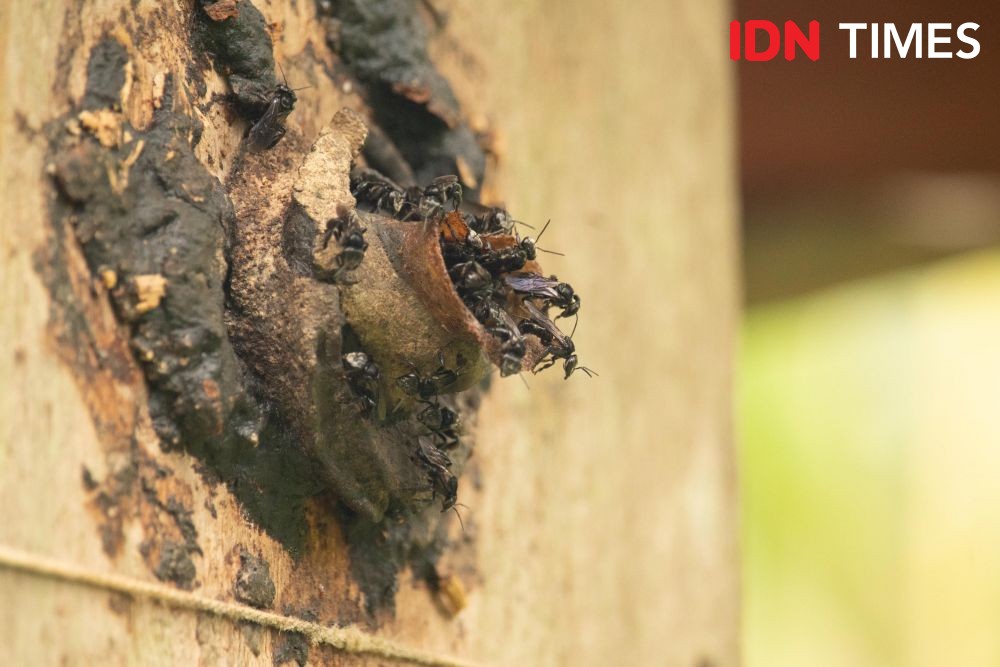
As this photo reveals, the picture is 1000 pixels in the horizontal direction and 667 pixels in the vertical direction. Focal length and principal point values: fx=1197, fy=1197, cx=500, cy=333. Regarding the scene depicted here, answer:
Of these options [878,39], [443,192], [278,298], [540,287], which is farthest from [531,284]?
[878,39]

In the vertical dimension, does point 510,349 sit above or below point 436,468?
above

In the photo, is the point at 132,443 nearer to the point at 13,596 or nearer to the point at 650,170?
the point at 13,596

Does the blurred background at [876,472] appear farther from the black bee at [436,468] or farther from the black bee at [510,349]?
the black bee at [510,349]

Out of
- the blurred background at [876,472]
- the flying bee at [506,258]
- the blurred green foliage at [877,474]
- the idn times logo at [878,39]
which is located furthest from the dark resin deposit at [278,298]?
the blurred green foliage at [877,474]

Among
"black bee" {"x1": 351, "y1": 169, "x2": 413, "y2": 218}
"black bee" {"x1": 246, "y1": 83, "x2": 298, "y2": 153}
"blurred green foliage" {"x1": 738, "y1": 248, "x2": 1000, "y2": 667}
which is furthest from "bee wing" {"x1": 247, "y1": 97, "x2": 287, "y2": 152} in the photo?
"blurred green foliage" {"x1": 738, "y1": 248, "x2": 1000, "y2": 667}

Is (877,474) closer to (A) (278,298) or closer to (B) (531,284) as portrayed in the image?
(B) (531,284)

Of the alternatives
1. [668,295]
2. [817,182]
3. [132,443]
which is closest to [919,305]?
[817,182]

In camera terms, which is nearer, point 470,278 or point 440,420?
point 470,278
